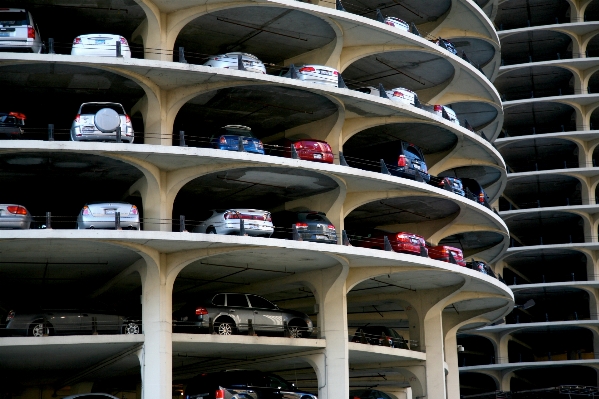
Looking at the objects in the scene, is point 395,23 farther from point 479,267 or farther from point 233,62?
point 479,267

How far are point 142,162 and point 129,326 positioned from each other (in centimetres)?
564

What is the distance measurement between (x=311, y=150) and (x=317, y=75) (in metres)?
2.86

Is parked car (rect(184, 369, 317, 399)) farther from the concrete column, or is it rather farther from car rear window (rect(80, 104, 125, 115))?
car rear window (rect(80, 104, 125, 115))

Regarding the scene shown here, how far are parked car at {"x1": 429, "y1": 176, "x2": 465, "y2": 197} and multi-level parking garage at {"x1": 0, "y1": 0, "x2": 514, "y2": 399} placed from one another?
56 centimetres

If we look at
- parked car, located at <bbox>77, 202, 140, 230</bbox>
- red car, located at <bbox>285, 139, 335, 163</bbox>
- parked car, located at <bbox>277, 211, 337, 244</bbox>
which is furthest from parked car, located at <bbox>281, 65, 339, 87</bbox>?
parked car, located at <bbox>77, 202, 140, 230</bbox>

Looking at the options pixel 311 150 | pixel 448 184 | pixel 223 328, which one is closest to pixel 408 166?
pixel 448 184

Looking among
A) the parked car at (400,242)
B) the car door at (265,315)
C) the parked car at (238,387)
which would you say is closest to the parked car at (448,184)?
the parked car at (400,242)

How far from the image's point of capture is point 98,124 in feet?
102

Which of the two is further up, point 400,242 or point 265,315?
point 400,242

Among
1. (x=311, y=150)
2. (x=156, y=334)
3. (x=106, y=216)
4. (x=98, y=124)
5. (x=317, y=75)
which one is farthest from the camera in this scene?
(x=317, y=75)

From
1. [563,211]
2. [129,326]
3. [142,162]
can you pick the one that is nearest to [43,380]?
[129,326]

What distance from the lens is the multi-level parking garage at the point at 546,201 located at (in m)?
66.8

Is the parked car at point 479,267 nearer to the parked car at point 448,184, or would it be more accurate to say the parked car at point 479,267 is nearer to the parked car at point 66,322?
the parked car at point 448,184

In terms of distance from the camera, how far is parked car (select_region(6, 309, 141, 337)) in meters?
31.2
